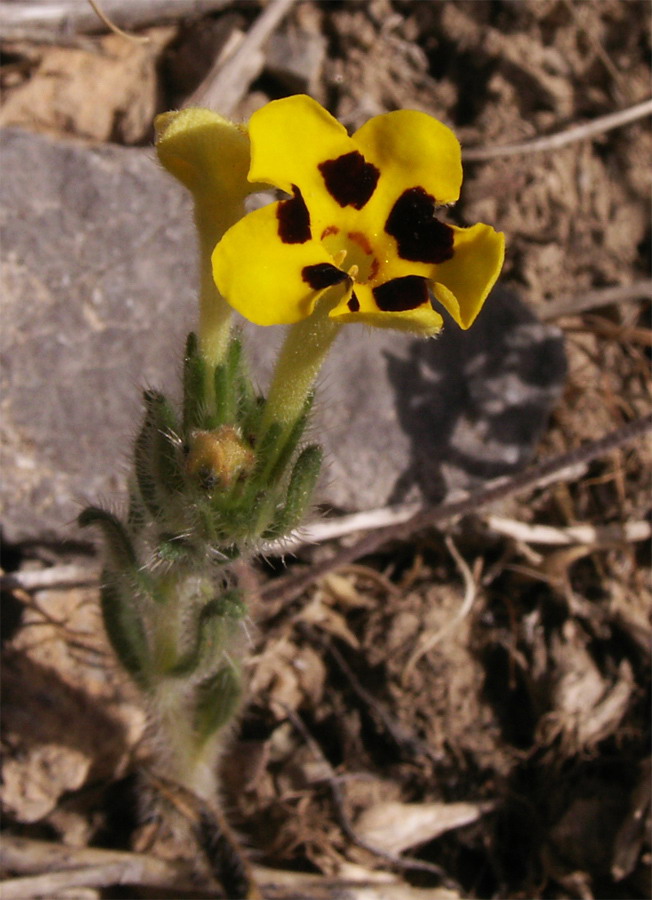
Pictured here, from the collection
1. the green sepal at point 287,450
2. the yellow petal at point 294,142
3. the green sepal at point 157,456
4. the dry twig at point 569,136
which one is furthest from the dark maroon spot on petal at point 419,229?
the dry twig at point 569,136

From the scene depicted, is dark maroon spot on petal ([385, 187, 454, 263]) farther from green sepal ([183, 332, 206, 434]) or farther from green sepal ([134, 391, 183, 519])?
green sepal ([134, 391, 183, 519])

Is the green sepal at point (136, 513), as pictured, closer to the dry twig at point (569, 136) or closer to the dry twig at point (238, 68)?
the dry twig at point (238, 68)

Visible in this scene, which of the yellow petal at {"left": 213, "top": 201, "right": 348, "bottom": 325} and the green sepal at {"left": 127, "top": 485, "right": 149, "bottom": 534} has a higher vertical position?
the yellow petal at {"left": 213, "top": 201, "right": 348, "bottom": 325}

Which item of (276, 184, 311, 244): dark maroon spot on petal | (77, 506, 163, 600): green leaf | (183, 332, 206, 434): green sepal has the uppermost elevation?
(276, 184, 311, 244): dark maroon spot on petal

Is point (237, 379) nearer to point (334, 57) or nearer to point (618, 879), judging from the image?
point (618, 879)

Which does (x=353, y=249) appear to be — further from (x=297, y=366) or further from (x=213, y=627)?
(x=213, y=627)

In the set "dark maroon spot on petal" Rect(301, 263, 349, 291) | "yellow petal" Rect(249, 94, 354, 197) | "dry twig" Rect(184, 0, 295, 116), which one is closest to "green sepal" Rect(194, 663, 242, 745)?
"dark maroon spot on petal" Rect(301, 263, 349, 291)
